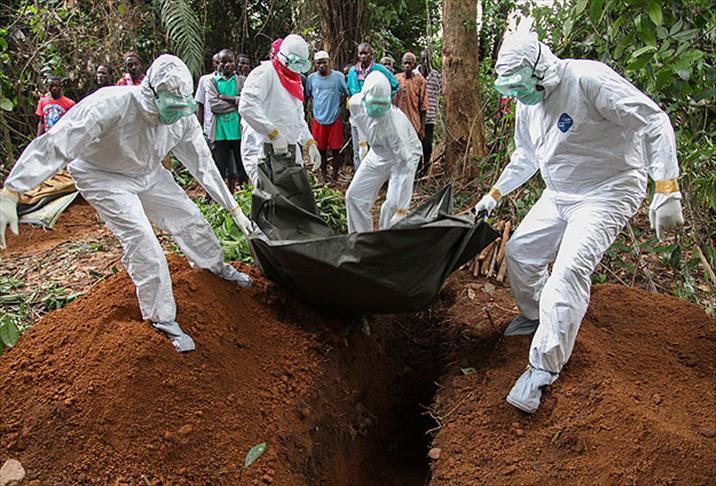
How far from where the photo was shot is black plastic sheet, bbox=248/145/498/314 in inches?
119

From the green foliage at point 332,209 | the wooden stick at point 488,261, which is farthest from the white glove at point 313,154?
the wooden stick at point 488,261

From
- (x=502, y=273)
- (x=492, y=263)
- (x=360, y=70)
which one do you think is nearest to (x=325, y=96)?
(x=360, y=70)

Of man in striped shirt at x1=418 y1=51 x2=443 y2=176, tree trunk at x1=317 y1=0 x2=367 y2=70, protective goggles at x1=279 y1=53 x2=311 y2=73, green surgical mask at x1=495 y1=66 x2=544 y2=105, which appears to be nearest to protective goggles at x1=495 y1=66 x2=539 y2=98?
green surgical mask at x1=495 y1=66 x2=544 y2=105

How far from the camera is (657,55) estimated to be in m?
2.80

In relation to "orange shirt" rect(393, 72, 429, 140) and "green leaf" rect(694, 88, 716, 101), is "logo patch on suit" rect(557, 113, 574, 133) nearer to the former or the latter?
"green leaf" rect(694, 88, 716, 101)

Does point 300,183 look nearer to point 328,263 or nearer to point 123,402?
point 328,263

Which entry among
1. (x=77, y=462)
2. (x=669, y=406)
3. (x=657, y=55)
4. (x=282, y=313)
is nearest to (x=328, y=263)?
(x=282, y=313)

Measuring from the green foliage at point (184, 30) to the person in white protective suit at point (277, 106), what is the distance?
366cm

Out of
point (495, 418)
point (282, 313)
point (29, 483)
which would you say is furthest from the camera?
point (282, 313)

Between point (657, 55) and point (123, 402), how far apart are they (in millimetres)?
3016

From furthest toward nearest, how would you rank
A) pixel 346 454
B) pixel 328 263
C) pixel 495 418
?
pixel 346 454
pixel 328 263
pixel 495 418

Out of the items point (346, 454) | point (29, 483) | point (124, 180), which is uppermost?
point (124, 180)

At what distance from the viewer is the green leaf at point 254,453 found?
264 centimetres

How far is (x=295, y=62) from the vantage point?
15.4 ft
